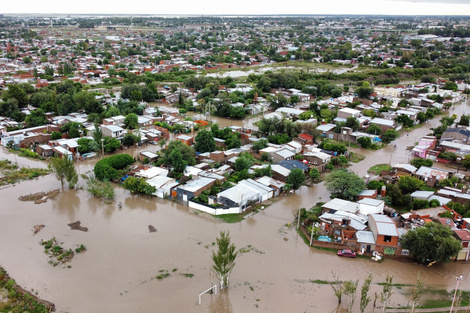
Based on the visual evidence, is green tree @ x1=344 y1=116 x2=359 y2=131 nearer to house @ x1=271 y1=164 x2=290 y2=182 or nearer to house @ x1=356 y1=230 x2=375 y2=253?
A: house @ x1=271 y1=164 x2=290 y2=182

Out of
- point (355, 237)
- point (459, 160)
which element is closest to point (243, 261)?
point (355, 237)

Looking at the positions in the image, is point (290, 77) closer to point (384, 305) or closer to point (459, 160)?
point (459, 160)

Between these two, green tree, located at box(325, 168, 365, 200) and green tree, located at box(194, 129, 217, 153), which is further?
green tree, located at box(194, 129, 217, 153)

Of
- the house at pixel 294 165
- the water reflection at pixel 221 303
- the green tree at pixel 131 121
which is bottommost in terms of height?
the water reflection at pixel 221 303

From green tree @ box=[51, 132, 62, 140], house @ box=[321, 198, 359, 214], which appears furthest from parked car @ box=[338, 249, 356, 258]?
green tree @ box=[51, 132, 62, 140]

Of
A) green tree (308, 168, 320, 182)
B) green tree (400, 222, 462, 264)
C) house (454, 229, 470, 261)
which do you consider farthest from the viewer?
green tree (308, 168, 320, 182)

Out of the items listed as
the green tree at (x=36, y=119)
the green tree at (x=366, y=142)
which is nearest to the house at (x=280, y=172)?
the green tree at (x=366, y=142)

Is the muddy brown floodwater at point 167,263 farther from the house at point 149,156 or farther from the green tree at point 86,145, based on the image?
the green tree at point 86,145
